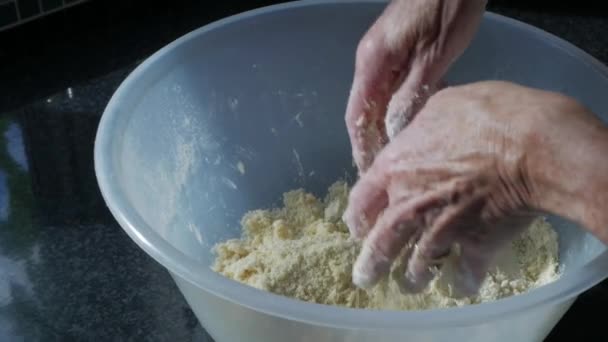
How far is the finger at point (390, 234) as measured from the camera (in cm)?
62

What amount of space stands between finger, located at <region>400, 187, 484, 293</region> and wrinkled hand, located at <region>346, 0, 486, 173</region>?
0.54ft

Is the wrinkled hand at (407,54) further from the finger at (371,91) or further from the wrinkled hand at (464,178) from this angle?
the wrinkled hand at (464,178)

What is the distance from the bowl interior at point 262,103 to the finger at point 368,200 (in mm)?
218

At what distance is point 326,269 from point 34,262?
34cm

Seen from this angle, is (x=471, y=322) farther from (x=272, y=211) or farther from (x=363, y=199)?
(x=272, y=211)

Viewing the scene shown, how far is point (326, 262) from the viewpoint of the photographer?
0.82m

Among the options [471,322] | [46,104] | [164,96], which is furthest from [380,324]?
[46,104]

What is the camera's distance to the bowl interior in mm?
872

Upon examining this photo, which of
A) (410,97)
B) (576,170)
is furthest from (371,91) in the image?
(576,170)

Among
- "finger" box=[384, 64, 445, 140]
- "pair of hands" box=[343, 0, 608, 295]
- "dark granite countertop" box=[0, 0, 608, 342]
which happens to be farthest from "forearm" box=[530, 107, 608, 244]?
"dark granite countertop" box=[0, 0, 608, 342]

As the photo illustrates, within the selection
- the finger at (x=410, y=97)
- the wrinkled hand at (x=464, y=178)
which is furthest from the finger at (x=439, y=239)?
the finger at (x=410, y=97)

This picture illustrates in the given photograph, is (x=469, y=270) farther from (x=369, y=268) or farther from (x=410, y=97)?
(x=410, y=97)

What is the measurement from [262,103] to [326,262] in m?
0.26

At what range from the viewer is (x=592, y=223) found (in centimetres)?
54
